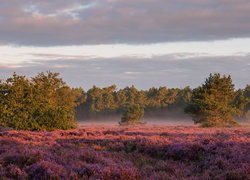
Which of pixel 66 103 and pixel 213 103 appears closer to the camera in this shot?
pixel 213 103

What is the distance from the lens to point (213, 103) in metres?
59.7

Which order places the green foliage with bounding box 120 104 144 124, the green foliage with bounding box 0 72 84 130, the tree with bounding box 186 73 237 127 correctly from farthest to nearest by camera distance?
the green foliage with bounding box 120 104 144 124 → the tree with bounding box 186 73 237 127 → the green foliage with bounding box 0 72 84 130

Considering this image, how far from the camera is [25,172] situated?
1191 cm

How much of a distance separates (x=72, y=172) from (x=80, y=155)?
10.3ft

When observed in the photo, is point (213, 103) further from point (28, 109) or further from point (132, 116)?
point (28, 109)

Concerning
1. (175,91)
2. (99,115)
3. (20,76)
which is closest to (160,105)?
(175,91)

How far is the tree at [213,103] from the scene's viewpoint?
59438mm

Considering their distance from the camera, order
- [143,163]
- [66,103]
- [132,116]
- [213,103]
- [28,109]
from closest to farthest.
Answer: [143,163] → [28,109] → [213,103] → [66,103] → [132,116]

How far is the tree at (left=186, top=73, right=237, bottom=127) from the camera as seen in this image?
2340 inches

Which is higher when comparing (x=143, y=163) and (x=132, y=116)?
(x=143, y=163)

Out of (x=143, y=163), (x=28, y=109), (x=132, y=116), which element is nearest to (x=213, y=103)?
(x=132, y=116)

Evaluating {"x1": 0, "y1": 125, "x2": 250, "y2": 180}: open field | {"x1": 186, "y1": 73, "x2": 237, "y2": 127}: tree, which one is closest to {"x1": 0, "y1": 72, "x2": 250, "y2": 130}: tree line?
{"x1": 186, "y1": 73, "x2": 237, "y2": 127}: tree

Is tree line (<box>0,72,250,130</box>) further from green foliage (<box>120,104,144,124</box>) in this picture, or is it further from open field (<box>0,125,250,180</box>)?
open field (<box>0,125,250,180</box>)

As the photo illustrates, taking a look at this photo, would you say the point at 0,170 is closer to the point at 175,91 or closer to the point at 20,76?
the point at 20,76
